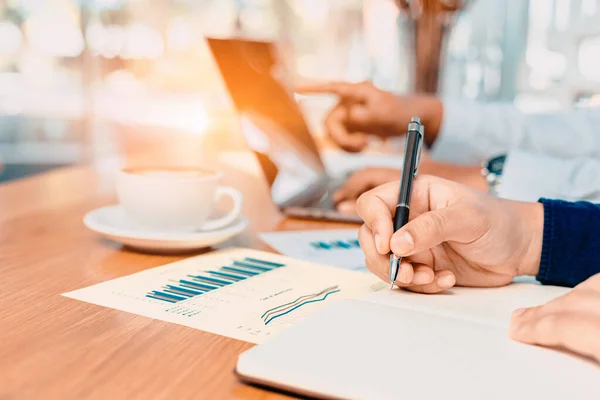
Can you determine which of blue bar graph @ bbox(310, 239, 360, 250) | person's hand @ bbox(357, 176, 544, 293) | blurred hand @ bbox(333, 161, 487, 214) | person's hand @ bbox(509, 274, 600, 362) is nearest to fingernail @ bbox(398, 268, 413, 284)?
person's hand @ bbox(357, 176, 544, 293)

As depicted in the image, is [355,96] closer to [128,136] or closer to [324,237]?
[324,237]

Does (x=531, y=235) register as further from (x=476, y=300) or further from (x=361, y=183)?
(x=361, y=183)

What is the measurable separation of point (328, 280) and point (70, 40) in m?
3.96

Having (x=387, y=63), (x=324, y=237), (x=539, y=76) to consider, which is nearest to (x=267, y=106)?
(x=324, y=237)

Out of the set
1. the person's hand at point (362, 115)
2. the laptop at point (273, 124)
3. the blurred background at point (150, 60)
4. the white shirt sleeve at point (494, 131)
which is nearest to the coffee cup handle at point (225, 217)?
the laptop at point (273, 124)

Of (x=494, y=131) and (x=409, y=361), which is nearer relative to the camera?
(x=409, y=361)

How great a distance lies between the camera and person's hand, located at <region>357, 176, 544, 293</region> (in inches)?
20.9

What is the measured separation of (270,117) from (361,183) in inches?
6.3

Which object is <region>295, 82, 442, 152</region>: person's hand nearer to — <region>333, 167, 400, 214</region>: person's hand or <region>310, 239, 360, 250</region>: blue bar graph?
<region>333, 167, 400, 214</region>: person's hand

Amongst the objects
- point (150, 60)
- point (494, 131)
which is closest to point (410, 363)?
point (494, 131)

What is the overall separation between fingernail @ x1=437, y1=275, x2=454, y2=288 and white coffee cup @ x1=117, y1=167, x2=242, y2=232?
268mm

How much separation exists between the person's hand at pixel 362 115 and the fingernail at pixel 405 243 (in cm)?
66

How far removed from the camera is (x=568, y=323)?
0.42m

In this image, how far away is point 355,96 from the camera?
1.20 m
